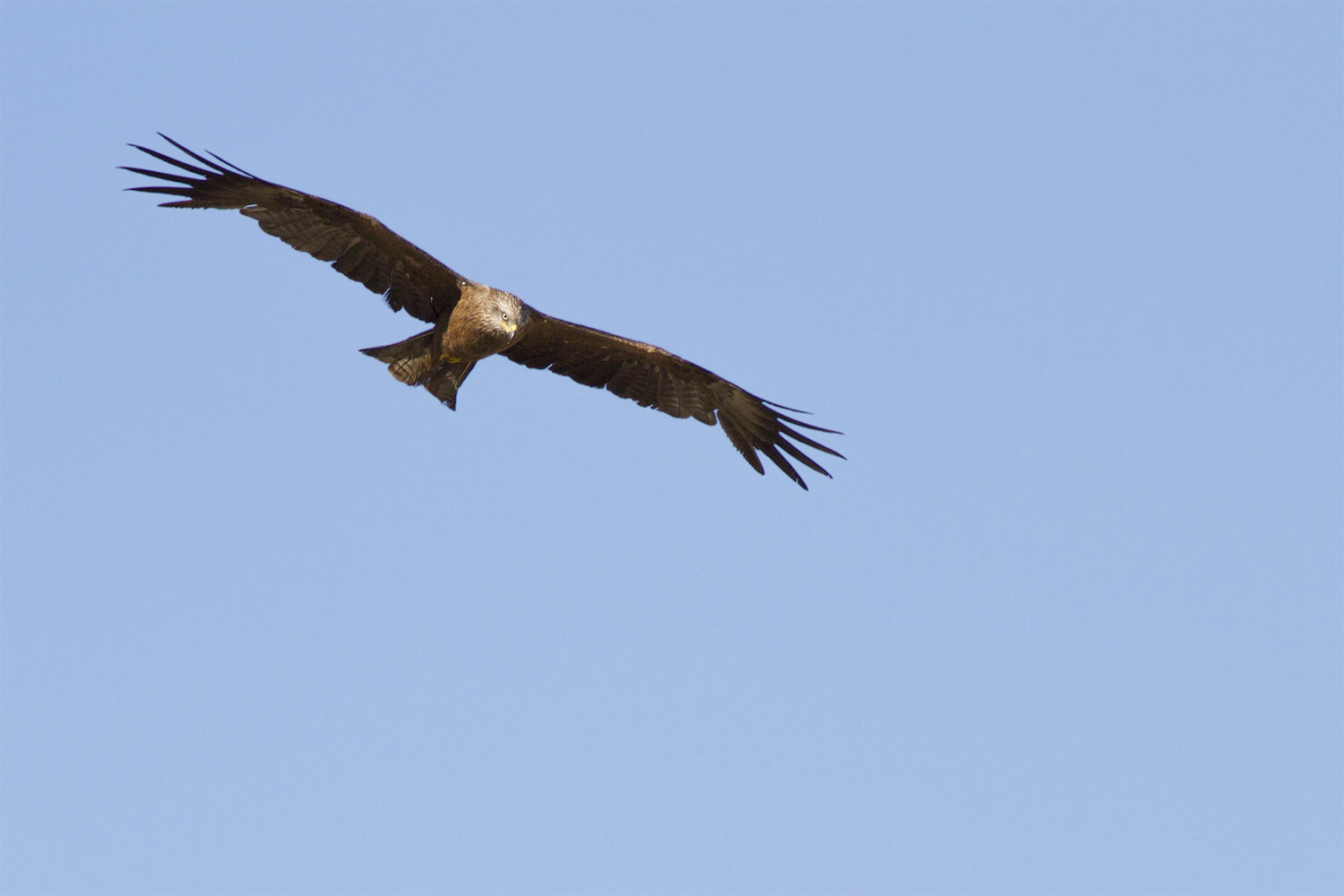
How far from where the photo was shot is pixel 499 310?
48.3 ft

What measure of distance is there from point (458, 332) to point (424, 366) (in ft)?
2.06

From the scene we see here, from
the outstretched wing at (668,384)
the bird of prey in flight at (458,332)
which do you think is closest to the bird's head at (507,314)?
the bird of prey in flight at (458,332)

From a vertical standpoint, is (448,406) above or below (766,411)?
below

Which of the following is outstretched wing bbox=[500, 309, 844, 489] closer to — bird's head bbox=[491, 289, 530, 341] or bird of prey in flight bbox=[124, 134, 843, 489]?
bird of prey in flight bbox=[124, 134, 843, 489]

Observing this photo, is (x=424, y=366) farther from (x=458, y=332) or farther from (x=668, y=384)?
(x=668, y=384)

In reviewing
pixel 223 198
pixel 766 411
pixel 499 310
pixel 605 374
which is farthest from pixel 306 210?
pixel 766 411

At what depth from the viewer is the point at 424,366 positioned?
15266mm

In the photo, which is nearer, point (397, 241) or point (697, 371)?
point (397, 241)

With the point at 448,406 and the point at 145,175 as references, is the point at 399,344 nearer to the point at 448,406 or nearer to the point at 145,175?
the point at 448,406

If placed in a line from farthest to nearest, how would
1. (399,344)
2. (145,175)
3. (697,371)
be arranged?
(697,371), (399,344), (145,175)

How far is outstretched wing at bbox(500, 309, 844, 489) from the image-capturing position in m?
16.1

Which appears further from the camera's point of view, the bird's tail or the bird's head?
the bird's tail

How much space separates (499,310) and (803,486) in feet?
10.9

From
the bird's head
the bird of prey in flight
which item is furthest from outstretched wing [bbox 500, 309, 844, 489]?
the bird's head
